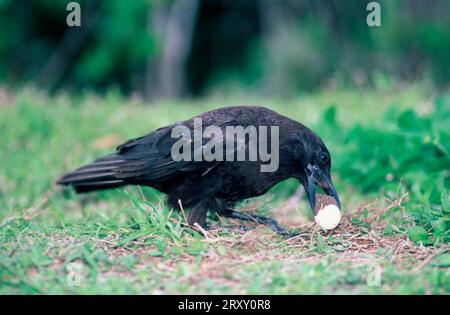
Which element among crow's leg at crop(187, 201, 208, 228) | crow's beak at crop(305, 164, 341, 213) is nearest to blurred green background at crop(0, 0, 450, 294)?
crow's leg at crop(187, 201, 208, 228)

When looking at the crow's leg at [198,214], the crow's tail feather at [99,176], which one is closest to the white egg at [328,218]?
the crow's leg at [198,214]

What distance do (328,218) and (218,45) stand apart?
13274 millimetres

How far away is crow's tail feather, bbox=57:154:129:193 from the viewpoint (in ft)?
16.0

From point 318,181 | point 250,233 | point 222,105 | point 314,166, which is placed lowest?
point 250,233

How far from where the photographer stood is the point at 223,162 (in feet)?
14.5

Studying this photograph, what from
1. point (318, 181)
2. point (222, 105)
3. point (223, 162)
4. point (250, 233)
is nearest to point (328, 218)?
point (318, 181)

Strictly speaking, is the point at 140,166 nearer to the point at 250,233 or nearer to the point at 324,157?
the point at 250,233

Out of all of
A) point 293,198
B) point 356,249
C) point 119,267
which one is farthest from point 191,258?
point 293,198

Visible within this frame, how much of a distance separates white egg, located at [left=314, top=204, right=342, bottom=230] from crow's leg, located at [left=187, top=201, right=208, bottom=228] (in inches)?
31.5

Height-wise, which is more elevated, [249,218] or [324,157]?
[324,157]

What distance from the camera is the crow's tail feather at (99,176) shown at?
4867mm

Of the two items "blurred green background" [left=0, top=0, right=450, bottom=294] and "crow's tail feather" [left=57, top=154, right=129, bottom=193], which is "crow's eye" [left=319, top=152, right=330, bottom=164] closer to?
"blurred green background" [left=0, top=0, right=450, bottom=294]

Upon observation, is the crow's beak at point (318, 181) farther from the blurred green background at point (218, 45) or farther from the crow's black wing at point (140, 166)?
the blurred green background at point (218, 45)

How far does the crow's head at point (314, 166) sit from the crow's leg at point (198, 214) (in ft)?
2.58
